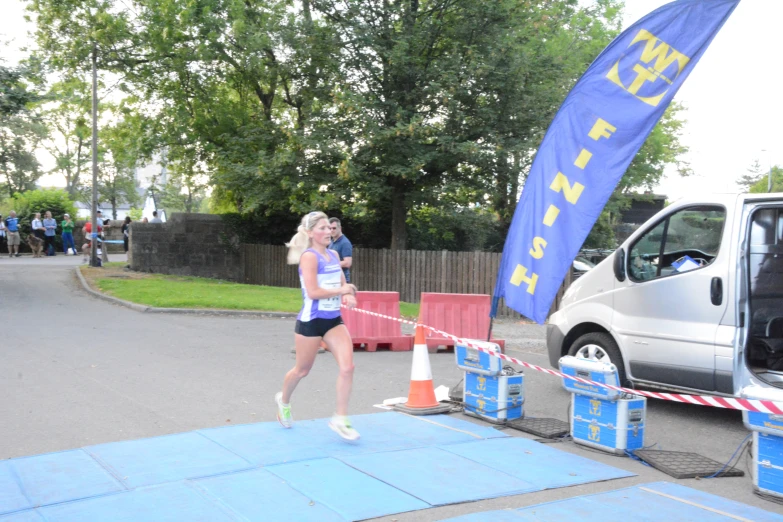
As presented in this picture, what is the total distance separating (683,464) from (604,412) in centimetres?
74

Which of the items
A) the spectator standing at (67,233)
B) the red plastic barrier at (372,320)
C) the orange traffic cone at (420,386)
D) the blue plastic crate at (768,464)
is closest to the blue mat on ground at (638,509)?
the blue plastic crate at (768,464)

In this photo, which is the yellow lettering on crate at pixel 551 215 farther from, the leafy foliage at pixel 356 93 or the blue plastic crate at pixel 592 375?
the leafy foliage at pixel 356 93

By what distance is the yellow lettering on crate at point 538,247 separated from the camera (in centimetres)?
742

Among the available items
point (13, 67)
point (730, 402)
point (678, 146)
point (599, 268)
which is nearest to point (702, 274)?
point (599, 268)

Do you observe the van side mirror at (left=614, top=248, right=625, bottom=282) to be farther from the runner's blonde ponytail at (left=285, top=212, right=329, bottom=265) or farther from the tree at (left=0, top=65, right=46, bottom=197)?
the tree at (left=0, top=65, right=46, bottom=197)

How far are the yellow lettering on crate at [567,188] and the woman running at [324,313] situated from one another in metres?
2.33

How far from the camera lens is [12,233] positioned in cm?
2995

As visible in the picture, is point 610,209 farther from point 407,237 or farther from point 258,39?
point 258,39

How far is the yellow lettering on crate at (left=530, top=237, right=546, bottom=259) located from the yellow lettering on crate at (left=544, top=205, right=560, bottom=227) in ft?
0.57

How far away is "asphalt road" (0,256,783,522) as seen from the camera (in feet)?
21.0

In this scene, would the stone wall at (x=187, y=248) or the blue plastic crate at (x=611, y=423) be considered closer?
the blue plastic crate at (x=611, y=423)

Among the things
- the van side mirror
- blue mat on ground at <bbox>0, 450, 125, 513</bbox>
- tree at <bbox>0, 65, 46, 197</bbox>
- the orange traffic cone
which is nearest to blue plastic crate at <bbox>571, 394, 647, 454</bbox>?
the orange traffic cone

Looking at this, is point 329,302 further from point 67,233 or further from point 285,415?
point 67,233

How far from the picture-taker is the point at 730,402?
5.71 meters
